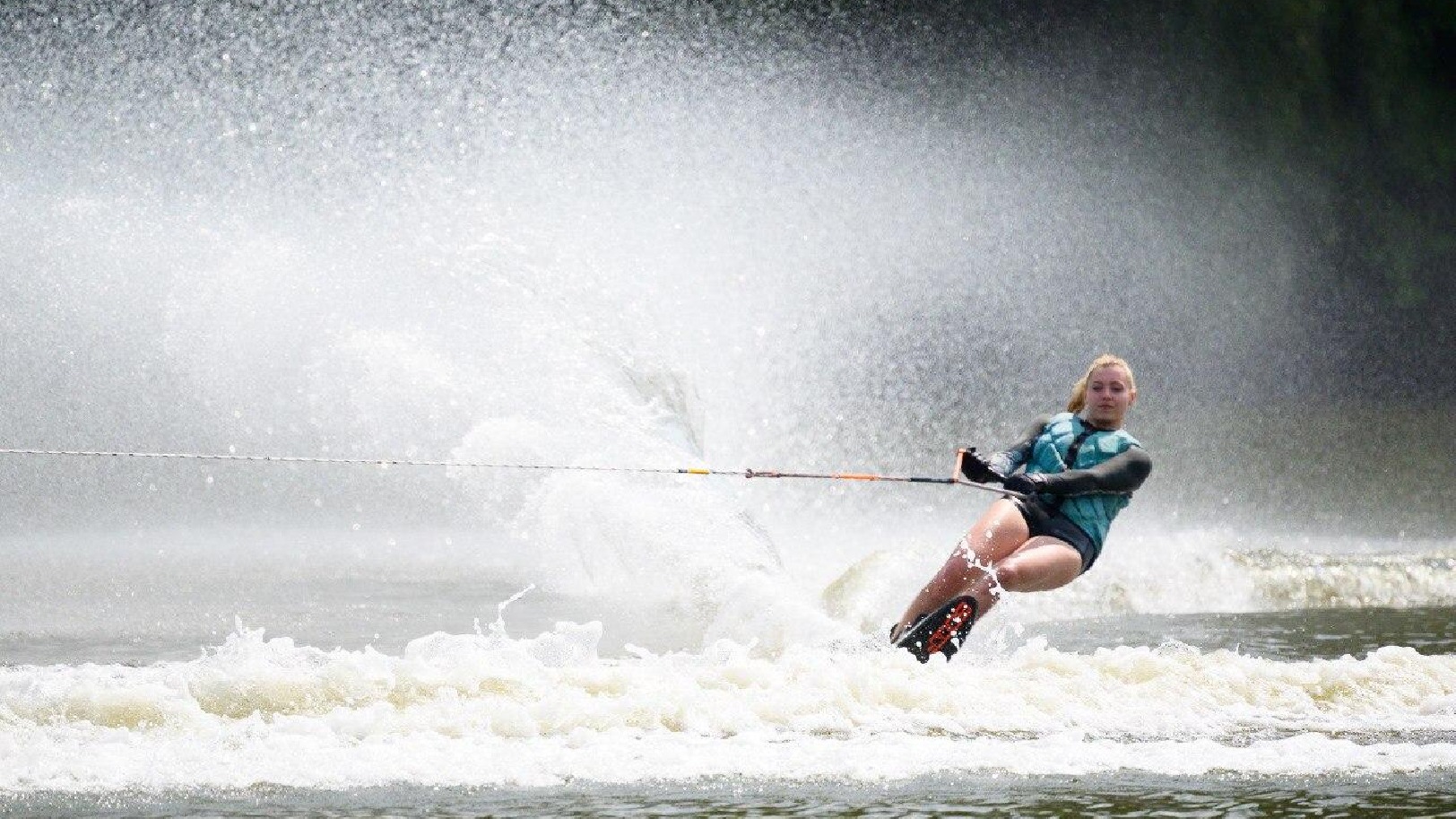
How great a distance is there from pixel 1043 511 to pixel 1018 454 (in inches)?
8.9

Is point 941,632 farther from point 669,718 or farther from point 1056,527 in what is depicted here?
point 669,718

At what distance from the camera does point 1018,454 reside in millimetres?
6086

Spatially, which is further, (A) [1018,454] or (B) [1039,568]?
(A) [1018,454]

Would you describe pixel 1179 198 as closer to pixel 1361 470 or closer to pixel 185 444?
pixel 1361 470

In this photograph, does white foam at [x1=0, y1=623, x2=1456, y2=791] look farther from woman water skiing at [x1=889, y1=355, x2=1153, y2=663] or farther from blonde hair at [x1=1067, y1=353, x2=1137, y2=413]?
blonde hair at [x1=1067, y1=353, x2=1137, y2=413]

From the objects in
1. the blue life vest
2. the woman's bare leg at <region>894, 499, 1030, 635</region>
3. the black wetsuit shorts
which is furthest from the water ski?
the blue life vest

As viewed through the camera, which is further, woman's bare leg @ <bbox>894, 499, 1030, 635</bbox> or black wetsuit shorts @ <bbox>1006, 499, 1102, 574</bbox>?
black wetsuit shorts @ <bbox>1006, 499, 1102, 574</bbox>

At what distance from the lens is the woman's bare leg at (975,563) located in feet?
19.0

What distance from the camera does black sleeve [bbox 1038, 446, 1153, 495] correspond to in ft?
19.1

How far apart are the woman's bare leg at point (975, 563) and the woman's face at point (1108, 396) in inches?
18.5

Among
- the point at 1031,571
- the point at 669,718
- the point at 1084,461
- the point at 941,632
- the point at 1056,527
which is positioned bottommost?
the point at 669,718

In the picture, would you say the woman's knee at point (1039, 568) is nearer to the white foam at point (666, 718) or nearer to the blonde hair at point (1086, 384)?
the white foam at point (666, 718)

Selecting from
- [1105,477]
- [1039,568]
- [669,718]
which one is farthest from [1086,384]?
[669,718]

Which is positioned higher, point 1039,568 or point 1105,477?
point 1105,477
